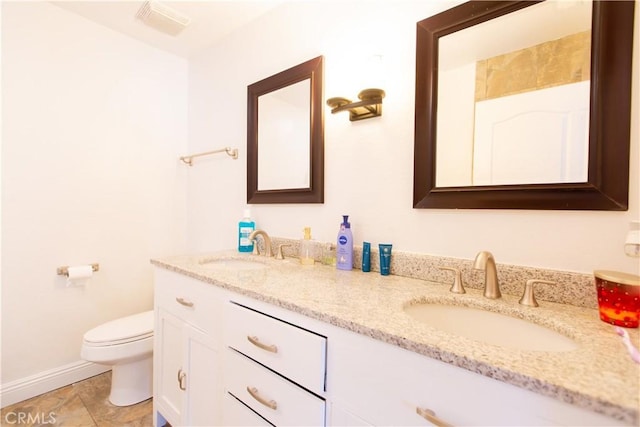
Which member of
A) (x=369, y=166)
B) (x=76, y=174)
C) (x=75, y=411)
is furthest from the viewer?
(x=76, y=174)

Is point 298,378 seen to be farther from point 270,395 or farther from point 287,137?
point 287,137

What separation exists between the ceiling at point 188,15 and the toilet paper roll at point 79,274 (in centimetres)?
154

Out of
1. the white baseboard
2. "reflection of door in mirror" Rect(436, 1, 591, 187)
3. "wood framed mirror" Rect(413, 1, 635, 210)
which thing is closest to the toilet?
the white baseboard

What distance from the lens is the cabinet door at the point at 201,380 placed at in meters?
1.07

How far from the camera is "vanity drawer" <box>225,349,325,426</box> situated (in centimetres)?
75

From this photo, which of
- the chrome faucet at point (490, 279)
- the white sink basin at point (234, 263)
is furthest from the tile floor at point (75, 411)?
the chrome faucet at point (490, 279)

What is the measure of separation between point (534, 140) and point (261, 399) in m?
1.16

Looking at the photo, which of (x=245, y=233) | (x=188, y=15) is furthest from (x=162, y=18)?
(x=245, y=233)

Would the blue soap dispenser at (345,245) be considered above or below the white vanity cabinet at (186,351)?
above

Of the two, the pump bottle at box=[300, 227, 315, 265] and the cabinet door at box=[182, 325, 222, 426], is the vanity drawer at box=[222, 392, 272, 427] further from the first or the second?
the pump bottle at box=[300, 227, 315, 265]

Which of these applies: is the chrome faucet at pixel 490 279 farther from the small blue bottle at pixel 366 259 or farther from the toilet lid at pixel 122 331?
the toilet lid at pixel 122 331

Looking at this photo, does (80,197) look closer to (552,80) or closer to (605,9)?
(552,80)

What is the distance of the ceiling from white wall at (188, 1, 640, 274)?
0.07 meters

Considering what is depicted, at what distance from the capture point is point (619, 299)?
0.65 m
